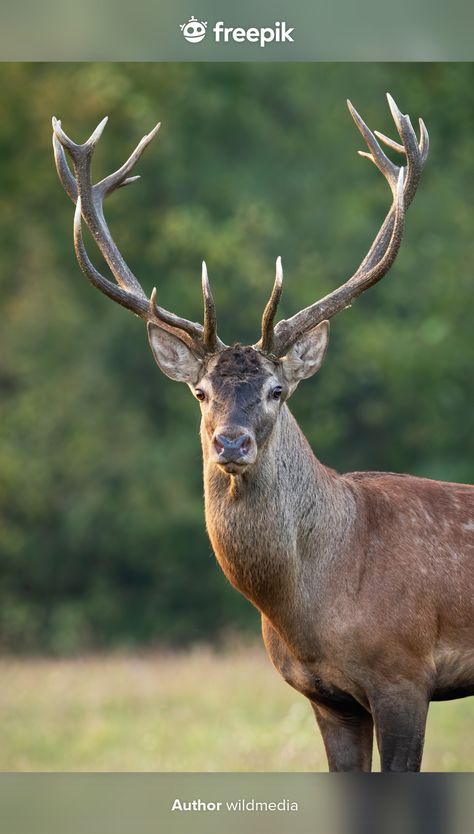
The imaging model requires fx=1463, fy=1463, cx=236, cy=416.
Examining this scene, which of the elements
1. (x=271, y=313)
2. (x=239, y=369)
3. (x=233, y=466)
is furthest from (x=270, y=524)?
(x=271, y=313)

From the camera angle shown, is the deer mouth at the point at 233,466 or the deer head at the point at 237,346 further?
the deer head at the point at 237,346

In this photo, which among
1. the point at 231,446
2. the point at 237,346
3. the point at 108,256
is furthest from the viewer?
the point at 108,256

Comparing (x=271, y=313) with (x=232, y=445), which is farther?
(x=271, y=313)

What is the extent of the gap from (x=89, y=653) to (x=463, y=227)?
7.62m

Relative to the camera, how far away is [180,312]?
18.2m

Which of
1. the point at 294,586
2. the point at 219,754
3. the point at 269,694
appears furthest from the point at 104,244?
the point at 269,694

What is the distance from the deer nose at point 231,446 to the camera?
573 centimetres

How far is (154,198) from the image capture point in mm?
19562

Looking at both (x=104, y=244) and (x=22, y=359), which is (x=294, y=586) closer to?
(x=104, y=244)

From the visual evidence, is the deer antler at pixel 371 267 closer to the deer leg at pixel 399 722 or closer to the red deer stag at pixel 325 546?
the red deer stag at pixel 325 546

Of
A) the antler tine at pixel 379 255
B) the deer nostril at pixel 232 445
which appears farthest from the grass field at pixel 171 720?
the deer nostril at pixel 232 445

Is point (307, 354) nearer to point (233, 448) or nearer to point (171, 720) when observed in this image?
point (233, 448)

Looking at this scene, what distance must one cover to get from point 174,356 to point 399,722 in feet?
6.10

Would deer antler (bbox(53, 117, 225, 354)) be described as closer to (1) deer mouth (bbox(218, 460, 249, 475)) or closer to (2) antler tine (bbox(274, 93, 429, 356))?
(2) antler tine (bbox(274, 93, 429, 356))
